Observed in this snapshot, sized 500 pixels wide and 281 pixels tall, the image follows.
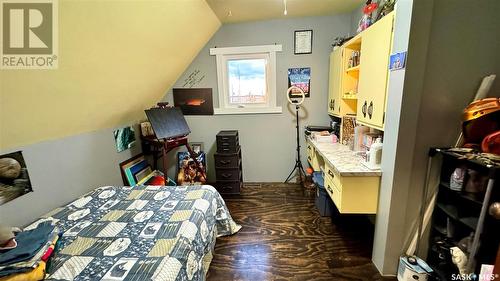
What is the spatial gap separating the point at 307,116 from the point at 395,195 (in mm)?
1923

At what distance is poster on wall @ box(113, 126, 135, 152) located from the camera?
2.65 metres

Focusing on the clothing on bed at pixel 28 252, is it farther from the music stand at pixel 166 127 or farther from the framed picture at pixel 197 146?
the framed picture at pixel 197 146

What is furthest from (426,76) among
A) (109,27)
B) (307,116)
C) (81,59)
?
(81,59)

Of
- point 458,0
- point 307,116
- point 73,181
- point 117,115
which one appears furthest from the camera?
point 307,116

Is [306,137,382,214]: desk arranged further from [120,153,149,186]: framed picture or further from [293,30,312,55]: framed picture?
[120,153,149,186]: framed picture

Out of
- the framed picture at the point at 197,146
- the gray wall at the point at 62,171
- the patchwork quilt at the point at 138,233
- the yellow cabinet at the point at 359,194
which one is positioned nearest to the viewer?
the patchwork quilt at the point at 138,233

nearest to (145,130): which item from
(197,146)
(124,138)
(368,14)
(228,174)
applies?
(124,138)

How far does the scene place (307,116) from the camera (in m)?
3.31

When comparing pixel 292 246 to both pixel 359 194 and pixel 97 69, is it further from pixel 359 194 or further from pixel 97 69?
pixel 97 69

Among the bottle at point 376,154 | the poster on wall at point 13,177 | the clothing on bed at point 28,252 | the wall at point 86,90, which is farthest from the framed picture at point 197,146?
the bottle at point 376,154

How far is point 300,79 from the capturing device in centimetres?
321

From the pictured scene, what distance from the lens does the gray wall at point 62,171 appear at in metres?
1.62

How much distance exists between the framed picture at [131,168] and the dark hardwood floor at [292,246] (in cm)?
137

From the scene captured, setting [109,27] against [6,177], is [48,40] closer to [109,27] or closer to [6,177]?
[109,27]
